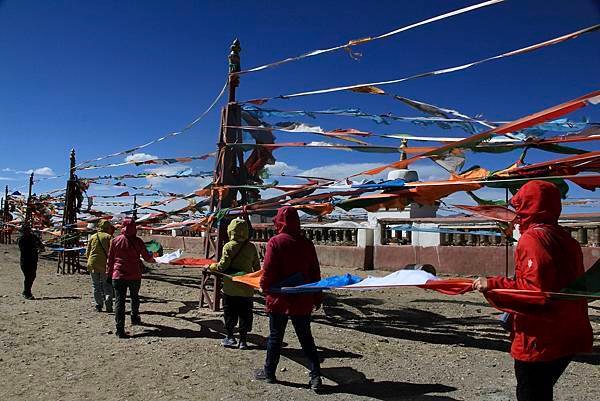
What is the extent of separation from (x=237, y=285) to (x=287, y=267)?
1637 mm

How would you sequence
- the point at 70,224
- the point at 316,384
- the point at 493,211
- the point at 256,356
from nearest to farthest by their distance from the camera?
the point at 316,384 < the point at 256,356 < the point at 493,211 < the point at 70,224

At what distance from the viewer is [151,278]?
15164 mm

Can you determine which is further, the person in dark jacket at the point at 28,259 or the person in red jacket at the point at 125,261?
the person in dark jacket at the point at 28,259

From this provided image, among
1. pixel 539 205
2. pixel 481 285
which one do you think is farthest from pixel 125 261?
pixel 539 205

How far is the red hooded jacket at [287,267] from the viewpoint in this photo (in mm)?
5137

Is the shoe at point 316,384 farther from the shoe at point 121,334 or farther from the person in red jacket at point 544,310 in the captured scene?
the shoe at point 121,334

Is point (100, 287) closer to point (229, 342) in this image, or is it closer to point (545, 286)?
point (229, 342)

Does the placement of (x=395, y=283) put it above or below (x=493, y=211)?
below

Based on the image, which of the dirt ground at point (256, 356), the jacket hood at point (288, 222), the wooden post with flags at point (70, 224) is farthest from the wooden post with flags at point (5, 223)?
the jacket hood at point (288, 222)

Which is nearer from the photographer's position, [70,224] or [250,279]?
[250,279]

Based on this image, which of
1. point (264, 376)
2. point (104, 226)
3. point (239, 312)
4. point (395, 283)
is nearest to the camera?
point (395, 283)

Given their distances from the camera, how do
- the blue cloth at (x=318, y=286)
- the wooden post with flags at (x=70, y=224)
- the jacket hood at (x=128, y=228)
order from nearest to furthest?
the blue cloth at (x=318, y=286)
the jacket hood at (x=128, y=228)
the wooden post with flags at (x=70, y=224)

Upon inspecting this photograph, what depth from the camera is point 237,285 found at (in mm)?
6633

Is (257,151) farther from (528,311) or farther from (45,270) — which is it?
(45,270)
